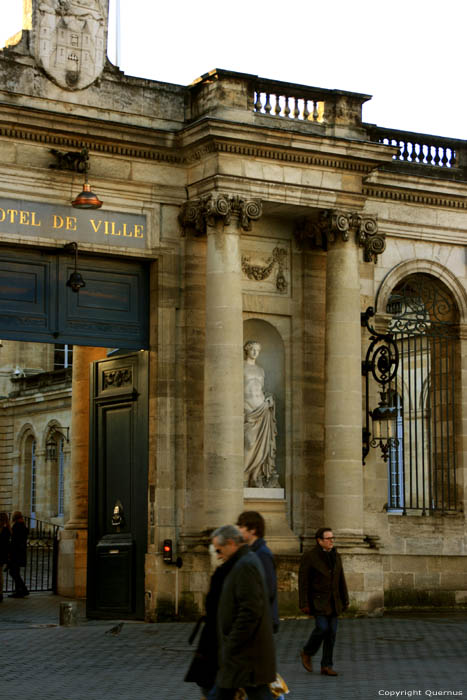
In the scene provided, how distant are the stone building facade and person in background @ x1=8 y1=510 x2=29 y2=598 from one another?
10.3 ft

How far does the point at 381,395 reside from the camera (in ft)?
65.5

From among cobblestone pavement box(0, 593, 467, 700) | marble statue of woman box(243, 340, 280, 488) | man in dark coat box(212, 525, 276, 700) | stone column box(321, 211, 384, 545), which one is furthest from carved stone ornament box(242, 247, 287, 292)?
man in dark coat box(212, 525, 276, 700)

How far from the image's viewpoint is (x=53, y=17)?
18.3m

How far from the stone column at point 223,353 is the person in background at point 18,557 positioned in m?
5.48

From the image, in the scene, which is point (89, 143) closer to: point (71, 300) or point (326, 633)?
point (71, 300)

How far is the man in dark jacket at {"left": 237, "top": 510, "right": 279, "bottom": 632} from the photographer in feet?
31.3

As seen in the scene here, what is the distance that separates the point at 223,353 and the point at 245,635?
10.4m

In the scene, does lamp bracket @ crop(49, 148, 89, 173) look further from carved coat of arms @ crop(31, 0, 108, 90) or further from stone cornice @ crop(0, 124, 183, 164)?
carved coat of arms @ crop(31, 0, 108, 90)

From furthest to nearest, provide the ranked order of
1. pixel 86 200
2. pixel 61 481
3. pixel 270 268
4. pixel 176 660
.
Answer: pixel 61 481, pixel 270 268, pixel 86 200, pixel 176 660

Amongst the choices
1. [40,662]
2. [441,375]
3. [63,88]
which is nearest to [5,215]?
[63,88]

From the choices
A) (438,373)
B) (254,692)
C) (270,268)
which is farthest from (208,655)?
(438,373)

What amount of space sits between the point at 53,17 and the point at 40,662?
30.1 ft

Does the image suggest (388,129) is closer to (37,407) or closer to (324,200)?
(324,200)

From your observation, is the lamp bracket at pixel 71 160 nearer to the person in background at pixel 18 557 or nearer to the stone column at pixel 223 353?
the stone column at pixel 223 353
